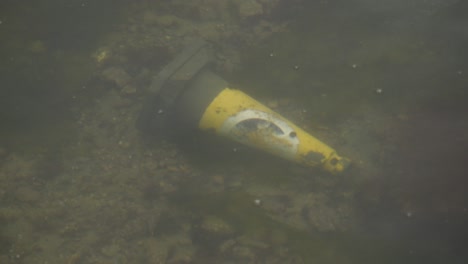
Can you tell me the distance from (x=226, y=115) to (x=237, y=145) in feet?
1.48

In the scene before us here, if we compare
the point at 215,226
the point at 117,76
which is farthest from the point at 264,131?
the point at 117,76

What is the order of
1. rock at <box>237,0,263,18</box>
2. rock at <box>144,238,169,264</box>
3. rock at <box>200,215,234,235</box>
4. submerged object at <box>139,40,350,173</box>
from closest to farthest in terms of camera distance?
rock at <box>144,238,169,264</box>, rock at <box>200,215,234,235</box>, submerged object at <box>139,40,350,173</box>, rock at <box>237,0,263,18</box>

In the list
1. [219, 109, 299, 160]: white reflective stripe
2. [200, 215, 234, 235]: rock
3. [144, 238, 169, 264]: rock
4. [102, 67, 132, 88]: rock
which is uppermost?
[219, 109, 299, 160]: white reflective stripe

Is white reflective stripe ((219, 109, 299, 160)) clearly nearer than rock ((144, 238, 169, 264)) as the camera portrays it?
No

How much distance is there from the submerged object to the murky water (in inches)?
9.6

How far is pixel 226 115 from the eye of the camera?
3.80 m

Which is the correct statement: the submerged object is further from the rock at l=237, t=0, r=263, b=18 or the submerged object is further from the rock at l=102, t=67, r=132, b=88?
the rock at l=237, t=0, r=263, b=18

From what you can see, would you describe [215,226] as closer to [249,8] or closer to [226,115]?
[226,115]

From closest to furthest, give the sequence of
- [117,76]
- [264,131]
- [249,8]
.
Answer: [264,131]
[117,76]
[249,8]

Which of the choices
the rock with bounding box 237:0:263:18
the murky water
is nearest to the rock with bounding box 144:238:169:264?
the murky water

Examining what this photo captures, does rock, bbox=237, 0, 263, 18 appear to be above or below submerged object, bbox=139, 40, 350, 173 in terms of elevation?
above

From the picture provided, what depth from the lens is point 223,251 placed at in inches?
132

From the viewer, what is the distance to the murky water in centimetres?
339

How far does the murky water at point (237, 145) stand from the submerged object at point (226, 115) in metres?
0.24
